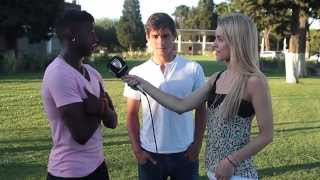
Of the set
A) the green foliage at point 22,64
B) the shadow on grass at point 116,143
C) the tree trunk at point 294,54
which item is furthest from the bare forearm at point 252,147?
the green foliage at point 22,64

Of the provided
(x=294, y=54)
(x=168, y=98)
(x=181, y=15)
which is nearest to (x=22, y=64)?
(x=294, y=54)

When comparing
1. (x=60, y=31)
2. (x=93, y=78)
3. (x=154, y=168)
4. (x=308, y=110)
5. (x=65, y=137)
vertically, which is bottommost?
(x=308, y=110)

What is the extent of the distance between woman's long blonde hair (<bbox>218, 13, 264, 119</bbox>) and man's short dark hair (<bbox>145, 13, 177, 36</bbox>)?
3.35ft

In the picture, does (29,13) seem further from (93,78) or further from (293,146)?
(93,78)

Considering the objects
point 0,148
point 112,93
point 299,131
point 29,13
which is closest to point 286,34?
point 29,13

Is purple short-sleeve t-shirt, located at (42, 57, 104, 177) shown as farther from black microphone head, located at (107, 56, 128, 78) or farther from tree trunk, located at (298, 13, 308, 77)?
tree trunk, located at (298, 13, 308, 77)

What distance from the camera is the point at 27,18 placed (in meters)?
42.4

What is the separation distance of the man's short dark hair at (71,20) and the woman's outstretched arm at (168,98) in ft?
2.21

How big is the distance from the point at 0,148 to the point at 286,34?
53.3 metres

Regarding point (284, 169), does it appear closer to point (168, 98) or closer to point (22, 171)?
point (22, 171)

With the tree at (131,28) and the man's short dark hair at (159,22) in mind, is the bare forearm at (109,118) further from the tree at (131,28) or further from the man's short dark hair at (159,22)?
the tree at (131,28)

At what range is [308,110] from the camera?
1839 cm

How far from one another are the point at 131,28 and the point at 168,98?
110 m

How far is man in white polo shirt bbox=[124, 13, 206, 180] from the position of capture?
464 centimetres
